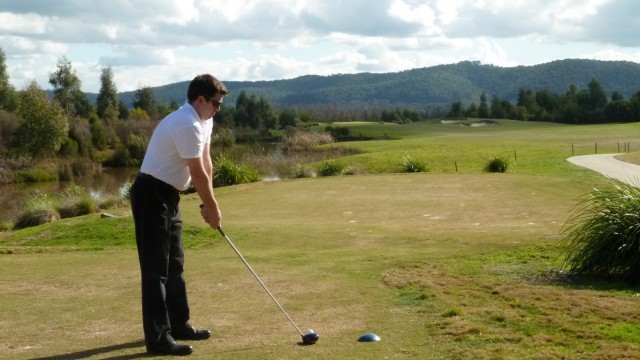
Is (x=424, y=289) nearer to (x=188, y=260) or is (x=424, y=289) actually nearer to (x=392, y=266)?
(x=392, y=266)

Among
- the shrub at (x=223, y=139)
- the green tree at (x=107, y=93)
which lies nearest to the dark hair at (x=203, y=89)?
the shrub at (x=223, y=139)

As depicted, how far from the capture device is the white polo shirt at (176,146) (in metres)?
7.05

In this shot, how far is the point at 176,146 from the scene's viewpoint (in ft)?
23.2

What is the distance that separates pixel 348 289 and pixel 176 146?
3.84m

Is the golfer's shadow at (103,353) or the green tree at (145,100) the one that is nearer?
the golfer's shadow at (103,353)

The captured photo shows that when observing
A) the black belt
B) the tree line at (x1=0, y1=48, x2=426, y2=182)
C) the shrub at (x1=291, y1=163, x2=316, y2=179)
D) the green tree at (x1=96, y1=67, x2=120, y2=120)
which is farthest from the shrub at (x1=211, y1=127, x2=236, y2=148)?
the black belt

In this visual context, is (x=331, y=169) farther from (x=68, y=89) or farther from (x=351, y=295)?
(x=68, y=89)

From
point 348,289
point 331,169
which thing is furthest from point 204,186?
point 331,169

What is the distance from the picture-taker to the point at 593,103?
127438 mm

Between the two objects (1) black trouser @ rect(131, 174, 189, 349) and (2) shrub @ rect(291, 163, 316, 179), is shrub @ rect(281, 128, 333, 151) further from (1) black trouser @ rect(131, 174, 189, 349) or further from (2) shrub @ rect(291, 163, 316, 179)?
(1) black trouser @ rect(131, 174, 189, 349)

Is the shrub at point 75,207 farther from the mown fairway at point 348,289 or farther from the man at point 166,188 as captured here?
the man at point 166,188

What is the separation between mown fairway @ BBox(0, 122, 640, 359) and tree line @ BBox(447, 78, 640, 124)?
101024 mm

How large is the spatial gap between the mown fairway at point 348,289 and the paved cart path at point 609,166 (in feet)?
41.9

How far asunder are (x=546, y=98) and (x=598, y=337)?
13580 cm
